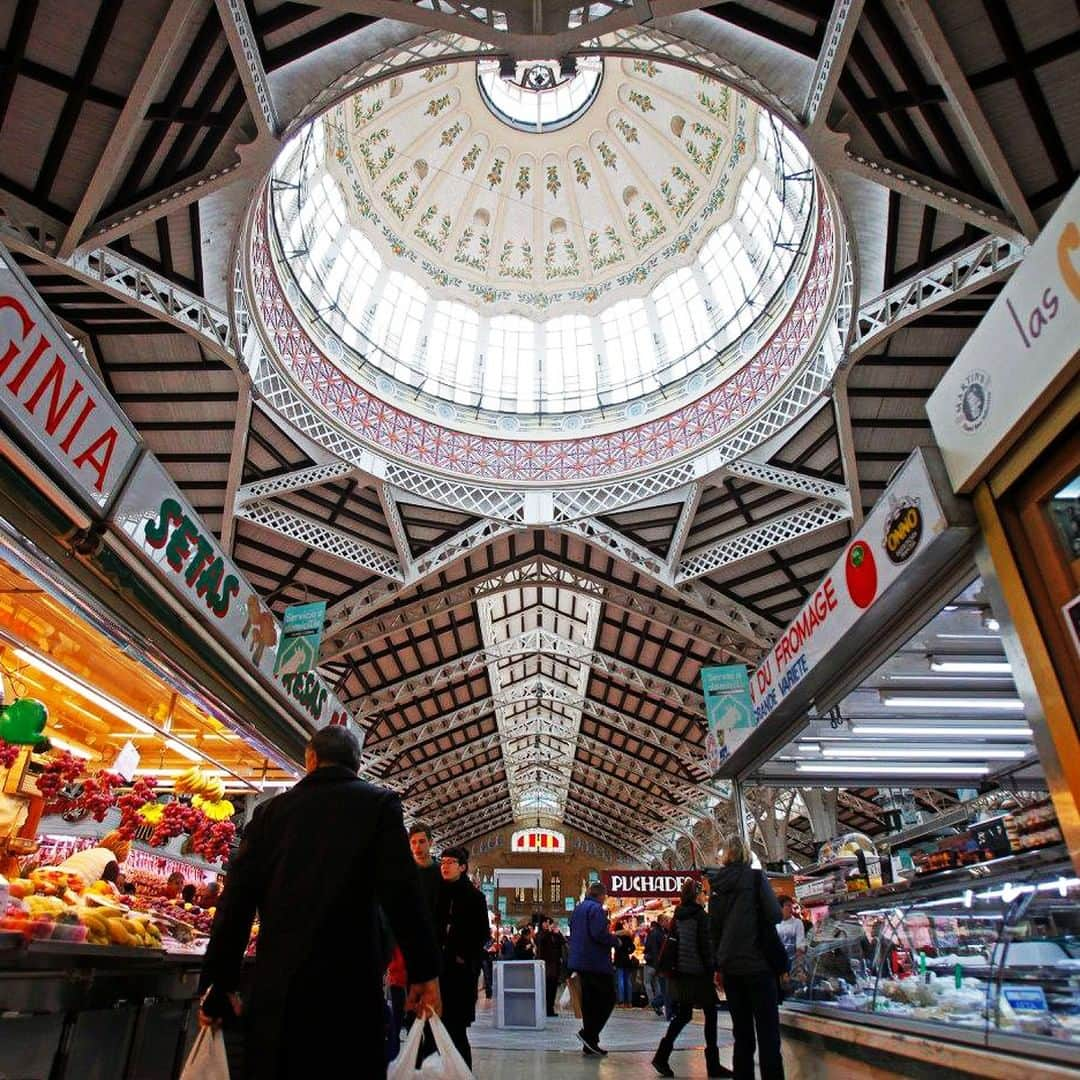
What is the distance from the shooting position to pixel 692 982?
661 centimetres

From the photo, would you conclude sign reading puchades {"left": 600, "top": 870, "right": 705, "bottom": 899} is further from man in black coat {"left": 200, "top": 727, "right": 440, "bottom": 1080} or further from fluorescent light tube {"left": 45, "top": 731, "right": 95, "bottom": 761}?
man in black coat {"left": 200, "top": 727, "right": 440, "bottom": 1080}

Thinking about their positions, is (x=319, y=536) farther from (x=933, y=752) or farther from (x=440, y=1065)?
(x=440, y=1065)

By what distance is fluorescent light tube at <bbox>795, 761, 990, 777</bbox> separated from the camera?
303 inches

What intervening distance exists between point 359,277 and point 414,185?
3857 mm

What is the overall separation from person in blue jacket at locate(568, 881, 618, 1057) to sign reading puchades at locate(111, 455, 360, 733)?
4172 millimetres

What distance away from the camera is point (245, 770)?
892cm

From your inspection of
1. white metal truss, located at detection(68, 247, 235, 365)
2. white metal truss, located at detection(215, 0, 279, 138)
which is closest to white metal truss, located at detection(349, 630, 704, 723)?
white metal truss, located at detection(68, 247, 235, 365)

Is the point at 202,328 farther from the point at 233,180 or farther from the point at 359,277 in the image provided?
the point at 359,277

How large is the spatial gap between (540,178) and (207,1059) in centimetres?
2274

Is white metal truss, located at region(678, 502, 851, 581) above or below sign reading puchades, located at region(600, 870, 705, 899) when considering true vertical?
above

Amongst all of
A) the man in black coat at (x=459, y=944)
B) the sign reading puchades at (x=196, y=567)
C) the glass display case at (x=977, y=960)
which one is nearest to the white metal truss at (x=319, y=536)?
the sign reading puchades at (x=196, y=567)

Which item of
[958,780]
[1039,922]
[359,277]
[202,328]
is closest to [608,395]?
[359,277]

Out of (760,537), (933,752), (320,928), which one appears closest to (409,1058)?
(320,928)

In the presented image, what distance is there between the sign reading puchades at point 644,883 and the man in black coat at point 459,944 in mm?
13820
